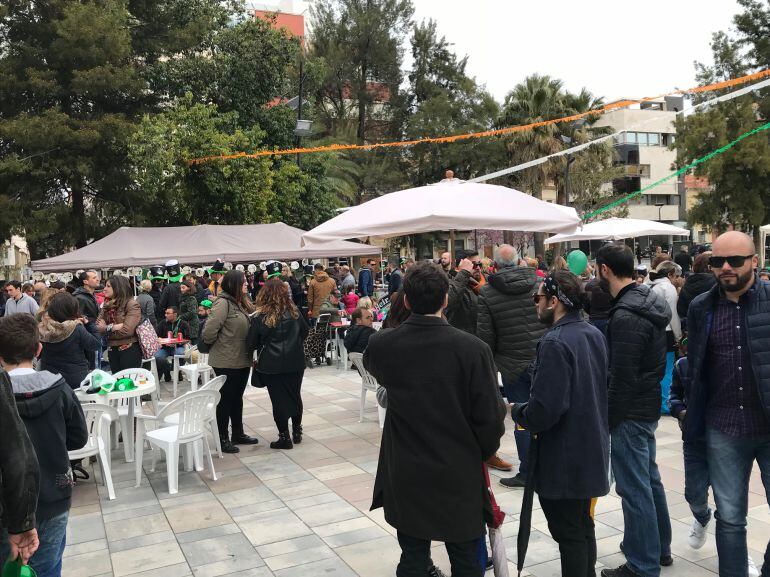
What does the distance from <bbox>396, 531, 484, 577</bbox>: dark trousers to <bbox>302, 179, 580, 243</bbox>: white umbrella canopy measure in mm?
3549

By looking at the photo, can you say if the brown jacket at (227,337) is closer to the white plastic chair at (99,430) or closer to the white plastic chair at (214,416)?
the white plastic chair at (214,416)

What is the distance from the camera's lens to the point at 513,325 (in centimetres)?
533

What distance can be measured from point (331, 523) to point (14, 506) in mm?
2817

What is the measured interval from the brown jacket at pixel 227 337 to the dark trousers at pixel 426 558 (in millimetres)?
3912

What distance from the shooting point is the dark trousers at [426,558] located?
279cm

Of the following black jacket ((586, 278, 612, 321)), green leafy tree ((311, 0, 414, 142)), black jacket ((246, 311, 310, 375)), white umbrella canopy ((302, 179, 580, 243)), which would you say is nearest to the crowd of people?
black jacket ((586, 278, 612, 321))

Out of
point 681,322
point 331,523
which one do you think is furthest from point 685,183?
point 331,523

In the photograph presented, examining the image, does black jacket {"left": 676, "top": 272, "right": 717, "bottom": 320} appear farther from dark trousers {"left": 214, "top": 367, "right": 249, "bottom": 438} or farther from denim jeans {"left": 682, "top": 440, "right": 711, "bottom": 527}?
dark trousers {"left": 214, "top": 367, "right": 249, "bottom": 438}

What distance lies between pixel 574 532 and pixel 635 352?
0.97 meters

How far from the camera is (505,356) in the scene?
211 inches

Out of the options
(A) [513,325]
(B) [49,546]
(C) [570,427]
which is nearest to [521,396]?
(A) [513,325]

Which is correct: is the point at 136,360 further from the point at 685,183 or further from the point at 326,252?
the point at 685,183

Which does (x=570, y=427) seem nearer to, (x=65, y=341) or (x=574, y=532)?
(x=574, y=532)

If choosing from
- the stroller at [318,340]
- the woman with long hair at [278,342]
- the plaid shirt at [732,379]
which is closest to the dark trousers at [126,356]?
the woman with long hair at [278,342]
